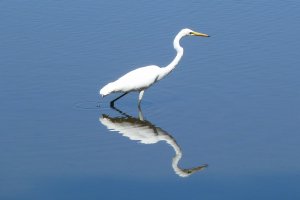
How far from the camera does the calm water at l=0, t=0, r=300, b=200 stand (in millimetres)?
14266

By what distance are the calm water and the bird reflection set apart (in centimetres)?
2

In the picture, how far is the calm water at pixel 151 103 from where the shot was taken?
1427 centimetres

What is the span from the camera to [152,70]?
→ 1845 centimetres

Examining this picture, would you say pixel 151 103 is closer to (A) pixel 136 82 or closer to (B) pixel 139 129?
(A) pixel 136 82

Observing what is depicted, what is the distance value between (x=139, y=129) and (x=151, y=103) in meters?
1.47

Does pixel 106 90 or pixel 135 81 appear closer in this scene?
pixel 106 90

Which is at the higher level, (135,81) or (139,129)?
(135,81)

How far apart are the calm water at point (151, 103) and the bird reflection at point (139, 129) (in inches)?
1.0

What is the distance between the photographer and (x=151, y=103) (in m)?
18.4

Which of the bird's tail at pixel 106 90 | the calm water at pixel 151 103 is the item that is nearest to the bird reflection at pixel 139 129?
the calm water at pixel 151 103

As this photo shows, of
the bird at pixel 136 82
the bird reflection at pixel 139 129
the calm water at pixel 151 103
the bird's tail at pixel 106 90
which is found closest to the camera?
the calm water at pixel 151 103

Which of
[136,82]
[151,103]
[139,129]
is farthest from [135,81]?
[139,129]

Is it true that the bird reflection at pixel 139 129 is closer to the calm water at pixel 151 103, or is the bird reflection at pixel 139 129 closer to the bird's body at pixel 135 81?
the calm water at pixel 151 103

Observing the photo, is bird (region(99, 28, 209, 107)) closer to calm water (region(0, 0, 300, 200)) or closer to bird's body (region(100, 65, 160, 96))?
bird's body (region(100, 65, 160, 96))
